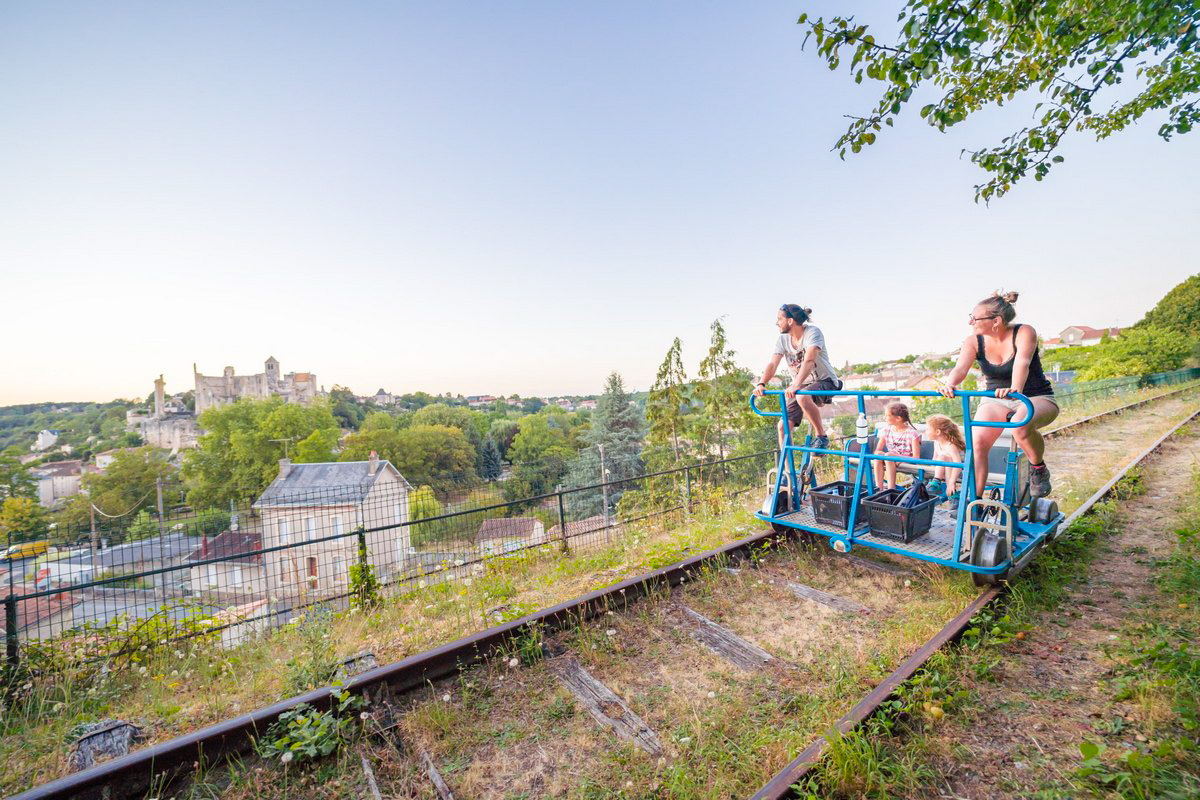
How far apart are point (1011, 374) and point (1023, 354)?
30 cm

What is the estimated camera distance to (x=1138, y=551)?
15.2ft

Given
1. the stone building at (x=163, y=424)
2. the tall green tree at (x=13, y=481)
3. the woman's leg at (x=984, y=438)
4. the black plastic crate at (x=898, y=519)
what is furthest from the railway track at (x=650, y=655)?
the stone building at (x=163, y=424)

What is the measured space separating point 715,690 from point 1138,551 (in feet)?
15.2

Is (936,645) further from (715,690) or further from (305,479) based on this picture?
(305,479)

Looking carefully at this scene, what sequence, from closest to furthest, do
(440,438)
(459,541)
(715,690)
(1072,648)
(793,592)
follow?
(715,690)
(1072,648)
(793,592)
(459,541)
(440,438)

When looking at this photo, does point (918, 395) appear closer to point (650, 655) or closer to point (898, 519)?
point (898, 519)

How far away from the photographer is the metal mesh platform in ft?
13.0

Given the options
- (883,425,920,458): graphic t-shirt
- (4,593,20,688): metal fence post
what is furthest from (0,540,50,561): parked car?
(883,425,920,458): graphic t-shirt

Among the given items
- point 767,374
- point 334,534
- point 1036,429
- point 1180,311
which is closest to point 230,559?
point 334,534

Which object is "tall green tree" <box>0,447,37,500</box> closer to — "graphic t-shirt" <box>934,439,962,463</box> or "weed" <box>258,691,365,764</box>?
"weed" <box>258,691,365,764</box>

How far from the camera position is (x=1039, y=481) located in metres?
4.69

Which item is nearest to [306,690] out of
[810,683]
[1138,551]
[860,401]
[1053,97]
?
[810,683]

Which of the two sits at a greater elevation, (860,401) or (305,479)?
(860,401)

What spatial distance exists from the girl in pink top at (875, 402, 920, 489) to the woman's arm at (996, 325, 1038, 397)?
143 centimetres
